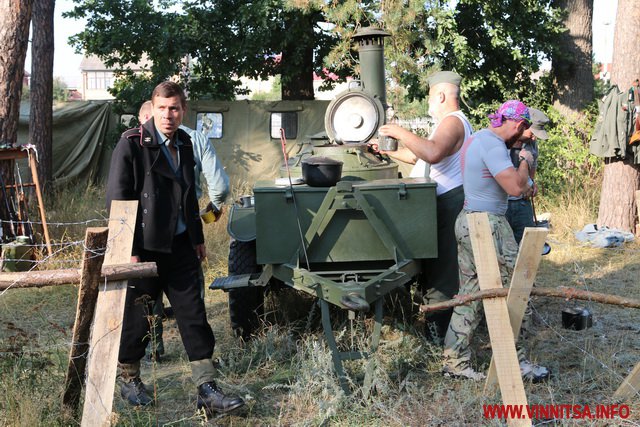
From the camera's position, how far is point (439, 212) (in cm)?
559

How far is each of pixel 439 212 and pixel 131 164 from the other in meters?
2.34

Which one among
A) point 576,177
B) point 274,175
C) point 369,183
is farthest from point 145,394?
point 274,175

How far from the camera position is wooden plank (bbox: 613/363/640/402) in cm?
414

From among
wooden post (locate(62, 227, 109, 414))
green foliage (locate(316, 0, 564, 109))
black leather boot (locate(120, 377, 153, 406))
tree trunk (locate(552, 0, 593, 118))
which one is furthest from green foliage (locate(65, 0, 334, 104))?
wooden post (locate(62, 227, 109, 414))

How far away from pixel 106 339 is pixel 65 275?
337 mm

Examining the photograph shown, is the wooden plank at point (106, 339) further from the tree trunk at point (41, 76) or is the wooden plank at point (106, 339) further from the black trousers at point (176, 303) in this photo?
the tree trunk at point (41, 76)

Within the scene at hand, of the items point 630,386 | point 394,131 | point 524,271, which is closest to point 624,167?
point 394,131

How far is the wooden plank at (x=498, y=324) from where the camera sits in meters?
3.79

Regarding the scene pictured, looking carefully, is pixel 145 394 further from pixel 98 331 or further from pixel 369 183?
pixel 369 183

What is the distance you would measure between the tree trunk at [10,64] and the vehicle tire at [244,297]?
152 inches

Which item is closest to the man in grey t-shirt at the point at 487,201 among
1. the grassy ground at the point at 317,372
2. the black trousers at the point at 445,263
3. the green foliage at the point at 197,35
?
the grassy ground at the point at 317,372

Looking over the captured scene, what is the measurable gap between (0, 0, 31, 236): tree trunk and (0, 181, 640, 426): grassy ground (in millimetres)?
2124

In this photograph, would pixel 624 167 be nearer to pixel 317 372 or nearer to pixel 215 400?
pixel 317 372

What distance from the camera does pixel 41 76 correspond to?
40.3 feet
